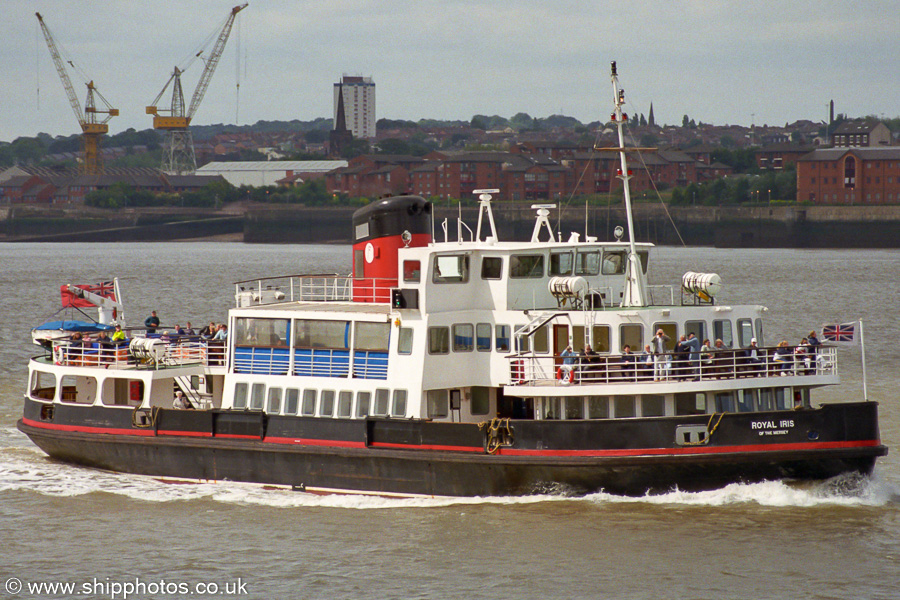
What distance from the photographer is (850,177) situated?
6058 inches

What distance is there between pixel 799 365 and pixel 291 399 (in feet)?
32.8

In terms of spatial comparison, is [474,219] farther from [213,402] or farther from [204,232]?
[213,402]

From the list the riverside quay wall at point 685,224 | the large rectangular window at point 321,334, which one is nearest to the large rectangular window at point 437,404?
the large rectangular window at point 321,334

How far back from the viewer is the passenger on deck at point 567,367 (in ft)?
69.5

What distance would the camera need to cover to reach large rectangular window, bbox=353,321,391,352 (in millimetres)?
22922

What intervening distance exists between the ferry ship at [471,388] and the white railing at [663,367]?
0.18 ft

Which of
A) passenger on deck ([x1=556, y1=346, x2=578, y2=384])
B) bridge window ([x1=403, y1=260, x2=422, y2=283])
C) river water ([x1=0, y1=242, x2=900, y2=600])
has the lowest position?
river water ([x1=0, y1=242, x2=900, y2=600])

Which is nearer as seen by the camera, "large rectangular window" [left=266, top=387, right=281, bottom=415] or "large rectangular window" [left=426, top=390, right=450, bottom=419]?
"large rectangular window" [left=426, top=390, right=450, bottom=419]

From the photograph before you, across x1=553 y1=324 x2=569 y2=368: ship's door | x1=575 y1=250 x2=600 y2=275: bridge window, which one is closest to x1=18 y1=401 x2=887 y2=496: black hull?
x1=553 y1=324 x2=569 y2=368: ship's door

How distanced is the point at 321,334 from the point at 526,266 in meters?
4.34

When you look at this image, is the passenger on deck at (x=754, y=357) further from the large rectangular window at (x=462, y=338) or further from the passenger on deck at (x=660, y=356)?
the large rectangular window at (x=462, y=338)

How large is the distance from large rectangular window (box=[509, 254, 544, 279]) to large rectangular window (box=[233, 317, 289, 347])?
4775 mm

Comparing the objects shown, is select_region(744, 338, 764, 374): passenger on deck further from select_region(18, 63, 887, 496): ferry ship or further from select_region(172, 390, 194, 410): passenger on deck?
select_region(172, 390, 194, 410): passenger on deck

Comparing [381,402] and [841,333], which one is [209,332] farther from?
[841,333]
